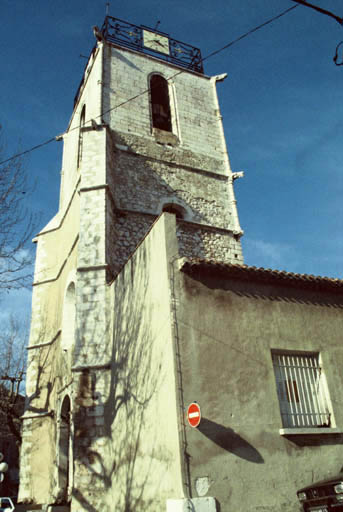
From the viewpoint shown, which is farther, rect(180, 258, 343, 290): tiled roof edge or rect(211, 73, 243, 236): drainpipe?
rect(211, 73, 243, 236): drainpipe

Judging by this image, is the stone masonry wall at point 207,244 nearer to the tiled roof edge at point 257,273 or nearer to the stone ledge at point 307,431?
the tiled roof edge at point 257,273

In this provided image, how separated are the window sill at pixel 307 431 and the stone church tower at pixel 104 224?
5.83 ft

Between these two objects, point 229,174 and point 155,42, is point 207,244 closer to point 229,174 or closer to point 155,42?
point 229,174

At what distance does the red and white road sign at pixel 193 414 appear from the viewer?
19.6 ft

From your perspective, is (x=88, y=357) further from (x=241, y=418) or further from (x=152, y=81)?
(x=152, y=81)

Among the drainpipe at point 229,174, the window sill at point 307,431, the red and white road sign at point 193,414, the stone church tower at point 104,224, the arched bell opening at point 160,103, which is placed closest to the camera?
the red and white road sign at point 193,414

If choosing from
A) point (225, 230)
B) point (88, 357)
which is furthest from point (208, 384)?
point (225, 230)

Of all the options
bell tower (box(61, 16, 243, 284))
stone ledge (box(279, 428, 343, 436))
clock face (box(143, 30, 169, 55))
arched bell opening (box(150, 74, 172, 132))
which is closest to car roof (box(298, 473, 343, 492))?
stone ledge (box(279, 428, 343, 436))

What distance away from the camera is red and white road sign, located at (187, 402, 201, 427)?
596 centimetres

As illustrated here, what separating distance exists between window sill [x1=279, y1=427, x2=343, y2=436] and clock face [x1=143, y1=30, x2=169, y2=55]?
1663 cm

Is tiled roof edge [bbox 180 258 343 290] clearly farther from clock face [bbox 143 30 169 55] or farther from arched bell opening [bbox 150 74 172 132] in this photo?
clock face [bbox 143 30 169 55]

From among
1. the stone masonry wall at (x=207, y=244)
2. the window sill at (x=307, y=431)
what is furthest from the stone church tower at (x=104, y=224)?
the window sill at (x=307, y=431)

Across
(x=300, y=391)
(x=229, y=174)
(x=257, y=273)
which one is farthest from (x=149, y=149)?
(x=300, y=391)

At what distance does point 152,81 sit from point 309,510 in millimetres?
15747
